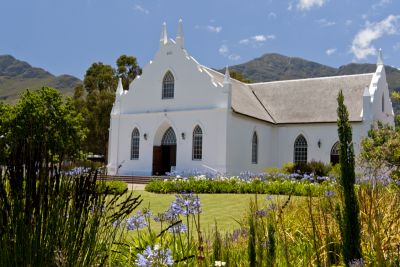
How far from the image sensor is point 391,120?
3666 centimetres

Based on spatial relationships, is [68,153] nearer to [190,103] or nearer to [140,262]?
[140,262]

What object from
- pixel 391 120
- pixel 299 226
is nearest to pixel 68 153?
pixel 299 226

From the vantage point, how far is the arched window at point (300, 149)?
32750mm

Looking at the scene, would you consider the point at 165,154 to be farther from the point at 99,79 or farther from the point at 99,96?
the point at 99,79

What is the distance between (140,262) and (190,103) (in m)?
28.1

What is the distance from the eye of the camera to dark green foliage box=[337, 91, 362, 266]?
3623mm

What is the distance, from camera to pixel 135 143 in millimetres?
33406

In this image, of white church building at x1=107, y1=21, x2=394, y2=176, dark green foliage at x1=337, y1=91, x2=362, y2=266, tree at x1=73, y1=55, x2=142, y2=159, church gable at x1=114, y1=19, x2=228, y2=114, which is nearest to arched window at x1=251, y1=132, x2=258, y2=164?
white church building at x1=107, y1=21, x2=394, y2=176

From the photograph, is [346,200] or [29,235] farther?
[346,200]

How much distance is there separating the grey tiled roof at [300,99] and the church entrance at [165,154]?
5595 millimetres

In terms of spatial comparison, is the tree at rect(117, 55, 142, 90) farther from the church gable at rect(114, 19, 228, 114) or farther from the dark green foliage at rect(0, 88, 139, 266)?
the dark green foliage at rect(0, 88, 139, 266)

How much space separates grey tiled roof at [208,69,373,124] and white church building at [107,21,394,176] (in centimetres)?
8

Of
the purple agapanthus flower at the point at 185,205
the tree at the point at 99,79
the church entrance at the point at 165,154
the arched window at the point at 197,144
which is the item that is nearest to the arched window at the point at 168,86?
the church entrance at the point at 165,154

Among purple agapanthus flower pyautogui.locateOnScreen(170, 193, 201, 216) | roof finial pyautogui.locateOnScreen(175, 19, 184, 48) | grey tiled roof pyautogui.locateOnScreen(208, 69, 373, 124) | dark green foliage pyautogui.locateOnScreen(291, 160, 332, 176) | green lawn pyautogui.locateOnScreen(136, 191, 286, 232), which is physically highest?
roof finial pyautogui.locateOnScreen(175, 19, 184, 48)
